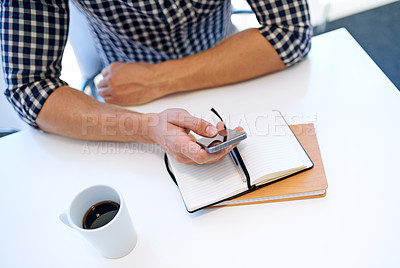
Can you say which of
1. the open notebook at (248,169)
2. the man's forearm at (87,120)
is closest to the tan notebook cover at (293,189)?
the open notebook at (248,169)

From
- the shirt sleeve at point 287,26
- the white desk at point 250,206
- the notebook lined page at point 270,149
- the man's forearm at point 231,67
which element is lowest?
the white desk at point 250,206

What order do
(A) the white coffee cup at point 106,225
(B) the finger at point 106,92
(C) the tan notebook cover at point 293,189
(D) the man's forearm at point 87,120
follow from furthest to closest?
(B) the finger at point 106,92, (D) the man's forearm at point 87,120, (C) the tan notebook cover at point 293,189, (A) the white coffee cup at point 106,225

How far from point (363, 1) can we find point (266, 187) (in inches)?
81.3

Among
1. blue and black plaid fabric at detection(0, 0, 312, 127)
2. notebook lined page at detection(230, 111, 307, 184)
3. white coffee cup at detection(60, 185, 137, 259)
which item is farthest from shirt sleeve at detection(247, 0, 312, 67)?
white coffee cup at detection(60, 185, 137, 259)

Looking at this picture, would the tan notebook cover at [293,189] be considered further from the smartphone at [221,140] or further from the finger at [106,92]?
the finger at [106,92]

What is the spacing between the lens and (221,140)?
0.61 meters

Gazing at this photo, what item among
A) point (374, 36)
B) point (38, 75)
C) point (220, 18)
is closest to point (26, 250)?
point (38, 75)

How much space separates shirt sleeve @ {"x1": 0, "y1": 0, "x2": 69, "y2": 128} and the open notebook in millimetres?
403

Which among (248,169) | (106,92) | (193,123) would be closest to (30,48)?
(106,92)

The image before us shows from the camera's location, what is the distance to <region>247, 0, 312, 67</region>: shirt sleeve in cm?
84

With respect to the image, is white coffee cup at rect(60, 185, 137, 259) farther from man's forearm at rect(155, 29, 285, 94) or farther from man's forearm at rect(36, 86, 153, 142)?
man's forearm at rect(155, 29, 285, 94)

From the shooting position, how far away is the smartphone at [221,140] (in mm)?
570

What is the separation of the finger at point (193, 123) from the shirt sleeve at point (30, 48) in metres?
0.35

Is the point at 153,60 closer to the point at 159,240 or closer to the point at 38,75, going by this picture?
the point at 38,75
